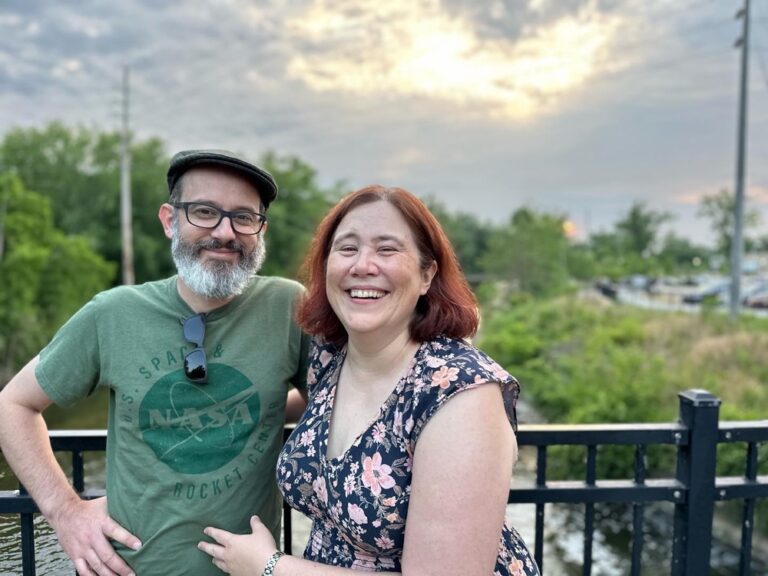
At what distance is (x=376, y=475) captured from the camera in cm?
134

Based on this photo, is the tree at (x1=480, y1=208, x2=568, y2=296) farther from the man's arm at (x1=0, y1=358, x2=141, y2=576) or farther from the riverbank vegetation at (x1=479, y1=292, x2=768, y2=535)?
the man's arm at (x1=0, y1=358, x2=141, y2=576)

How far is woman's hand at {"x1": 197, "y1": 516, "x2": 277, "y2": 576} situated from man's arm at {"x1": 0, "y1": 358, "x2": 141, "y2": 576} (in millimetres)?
322

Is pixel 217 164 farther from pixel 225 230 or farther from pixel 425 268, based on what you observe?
pixel 425 268

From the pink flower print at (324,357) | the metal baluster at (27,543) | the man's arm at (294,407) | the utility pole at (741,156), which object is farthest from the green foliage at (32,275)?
Answer: the utility pole at (741,156)

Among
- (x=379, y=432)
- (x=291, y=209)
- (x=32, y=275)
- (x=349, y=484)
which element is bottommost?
(x=32, y=275)

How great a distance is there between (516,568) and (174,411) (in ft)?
3.22

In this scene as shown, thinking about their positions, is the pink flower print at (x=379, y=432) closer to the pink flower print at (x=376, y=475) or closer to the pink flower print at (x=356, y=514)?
the pink flower print at (x=376, y=475)

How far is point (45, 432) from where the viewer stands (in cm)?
177

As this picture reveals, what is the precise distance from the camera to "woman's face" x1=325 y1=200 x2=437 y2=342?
1451 mm

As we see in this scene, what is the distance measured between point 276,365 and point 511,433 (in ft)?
2.41

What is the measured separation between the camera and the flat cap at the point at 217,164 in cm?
168

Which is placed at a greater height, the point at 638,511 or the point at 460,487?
the point at 460,487

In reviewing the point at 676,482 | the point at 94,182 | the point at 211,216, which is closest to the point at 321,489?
the point at 211,216

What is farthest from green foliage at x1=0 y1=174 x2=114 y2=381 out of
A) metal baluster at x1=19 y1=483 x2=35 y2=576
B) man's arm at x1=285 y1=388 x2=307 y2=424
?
man's arm at x1=285 y1=388 x2=307 y2=424
